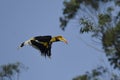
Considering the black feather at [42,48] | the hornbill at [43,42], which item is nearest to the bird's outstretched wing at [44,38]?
the hornbill at [43,42]

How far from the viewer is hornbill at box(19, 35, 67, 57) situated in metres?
11.6

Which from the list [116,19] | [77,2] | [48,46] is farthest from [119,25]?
[48,46]

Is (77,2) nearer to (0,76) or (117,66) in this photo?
(117,66)

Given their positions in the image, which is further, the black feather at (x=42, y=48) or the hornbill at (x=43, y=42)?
the black feather at (x=42, y=48)

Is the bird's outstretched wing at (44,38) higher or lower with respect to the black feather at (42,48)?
higher

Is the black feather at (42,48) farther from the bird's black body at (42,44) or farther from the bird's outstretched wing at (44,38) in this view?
the bird's outstretched wing at (44,38)

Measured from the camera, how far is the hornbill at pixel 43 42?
1161cm

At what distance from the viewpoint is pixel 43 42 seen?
459 inches

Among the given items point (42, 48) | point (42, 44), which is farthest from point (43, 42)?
point (42, 48)

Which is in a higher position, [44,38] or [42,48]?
[44,38]

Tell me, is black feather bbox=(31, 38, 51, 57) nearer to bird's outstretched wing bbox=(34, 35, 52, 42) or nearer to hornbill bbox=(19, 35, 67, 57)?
hornbill bbox=(19, 35, 67, 57)

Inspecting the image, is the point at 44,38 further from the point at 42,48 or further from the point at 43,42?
the point at 42,48

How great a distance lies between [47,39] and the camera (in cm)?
1159

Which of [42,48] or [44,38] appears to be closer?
[44,38]
